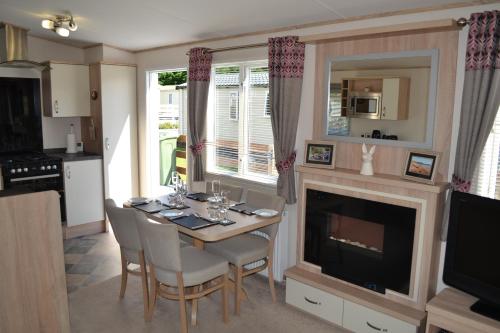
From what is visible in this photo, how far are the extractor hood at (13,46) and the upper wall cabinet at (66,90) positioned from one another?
320 millimetres

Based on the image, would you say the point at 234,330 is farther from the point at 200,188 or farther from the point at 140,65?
the point at 140,65

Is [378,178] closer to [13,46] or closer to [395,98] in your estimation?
[395,98]

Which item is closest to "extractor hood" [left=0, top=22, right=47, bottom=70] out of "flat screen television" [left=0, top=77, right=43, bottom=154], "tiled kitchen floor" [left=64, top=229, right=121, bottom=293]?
"flat screen television" [left=0, top=77, right=43, bottom=154]

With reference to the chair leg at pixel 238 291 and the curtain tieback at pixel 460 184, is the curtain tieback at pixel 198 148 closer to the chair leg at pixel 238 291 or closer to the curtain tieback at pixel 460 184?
the chair leg at pixel 238 291

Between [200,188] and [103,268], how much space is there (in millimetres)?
1296

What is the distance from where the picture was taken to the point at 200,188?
4.63m

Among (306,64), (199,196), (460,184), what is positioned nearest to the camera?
(460,184)

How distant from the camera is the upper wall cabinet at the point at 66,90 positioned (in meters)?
4.96

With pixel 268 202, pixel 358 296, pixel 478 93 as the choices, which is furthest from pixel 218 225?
pixel 478 93

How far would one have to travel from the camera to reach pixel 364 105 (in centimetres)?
314

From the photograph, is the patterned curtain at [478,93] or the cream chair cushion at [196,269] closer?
the patterned curtain at [478,93]

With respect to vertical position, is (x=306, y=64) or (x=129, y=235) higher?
(x=306, y=64)

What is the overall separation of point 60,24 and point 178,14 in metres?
1.32

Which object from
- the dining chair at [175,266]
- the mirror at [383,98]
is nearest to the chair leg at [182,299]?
the dining chair at [175,266]
